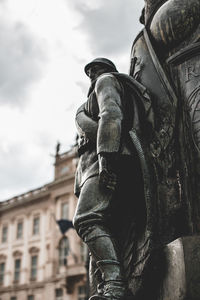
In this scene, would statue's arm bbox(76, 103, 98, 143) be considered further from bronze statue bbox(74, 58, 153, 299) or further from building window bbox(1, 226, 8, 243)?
building window bbox(1, 226, 8, 243)

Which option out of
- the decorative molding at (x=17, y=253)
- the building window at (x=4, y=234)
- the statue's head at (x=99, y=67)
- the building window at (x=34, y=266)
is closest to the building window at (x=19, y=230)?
the decorative molding at (x=17, y=253)

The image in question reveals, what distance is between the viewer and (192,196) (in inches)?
127

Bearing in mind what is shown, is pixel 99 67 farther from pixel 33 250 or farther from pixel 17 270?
pixel 17 270

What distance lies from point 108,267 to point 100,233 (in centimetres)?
25

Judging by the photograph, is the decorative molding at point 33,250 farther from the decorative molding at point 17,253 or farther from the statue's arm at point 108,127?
the statue's arm at point 108,127

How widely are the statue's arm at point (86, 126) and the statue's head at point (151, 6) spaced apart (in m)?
1.29

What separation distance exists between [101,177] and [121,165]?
0.24m

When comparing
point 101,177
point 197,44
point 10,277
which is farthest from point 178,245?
point 10,277

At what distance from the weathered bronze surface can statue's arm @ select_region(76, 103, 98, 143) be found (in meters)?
0.01

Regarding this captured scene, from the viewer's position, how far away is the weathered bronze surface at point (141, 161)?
2971 mm

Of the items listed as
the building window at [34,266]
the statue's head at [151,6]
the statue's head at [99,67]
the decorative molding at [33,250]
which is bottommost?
the statue's head at [99,67]

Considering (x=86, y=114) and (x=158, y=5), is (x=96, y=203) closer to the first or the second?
(x=86, y=114)

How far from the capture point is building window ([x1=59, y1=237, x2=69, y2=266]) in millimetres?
35812

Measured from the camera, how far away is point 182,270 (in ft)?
8.89
